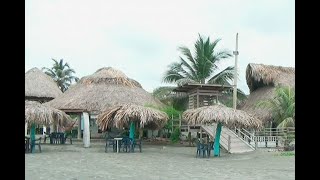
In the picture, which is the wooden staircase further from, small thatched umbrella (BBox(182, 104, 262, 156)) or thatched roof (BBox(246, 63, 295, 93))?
thatched roof (BBox(246, 63, 295, 93))

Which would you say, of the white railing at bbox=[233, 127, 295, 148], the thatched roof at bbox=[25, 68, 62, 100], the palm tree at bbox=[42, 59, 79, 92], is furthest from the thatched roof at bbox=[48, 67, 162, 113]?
the palm tree at bbox=[42, 59, 79, 92]

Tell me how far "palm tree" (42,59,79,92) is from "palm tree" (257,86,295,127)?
29.2 meters

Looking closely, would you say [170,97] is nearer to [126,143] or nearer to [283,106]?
[283,106]

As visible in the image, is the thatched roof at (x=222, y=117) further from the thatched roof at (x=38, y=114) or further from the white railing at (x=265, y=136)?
the thatched roof at (x=38, y=114)

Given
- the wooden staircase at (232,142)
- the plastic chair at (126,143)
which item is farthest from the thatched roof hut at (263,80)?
the plastic chair at (126,143)

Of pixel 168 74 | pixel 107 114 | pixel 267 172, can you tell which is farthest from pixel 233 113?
pixel 168 74

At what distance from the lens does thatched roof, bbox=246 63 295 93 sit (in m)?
21.6

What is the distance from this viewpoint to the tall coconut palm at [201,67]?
23672 millimetres

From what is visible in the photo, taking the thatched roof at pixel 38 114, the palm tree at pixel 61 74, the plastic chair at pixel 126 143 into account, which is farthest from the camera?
the palm tree at pixel 61 74

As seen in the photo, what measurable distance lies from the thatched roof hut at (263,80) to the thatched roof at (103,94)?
18.2ft
